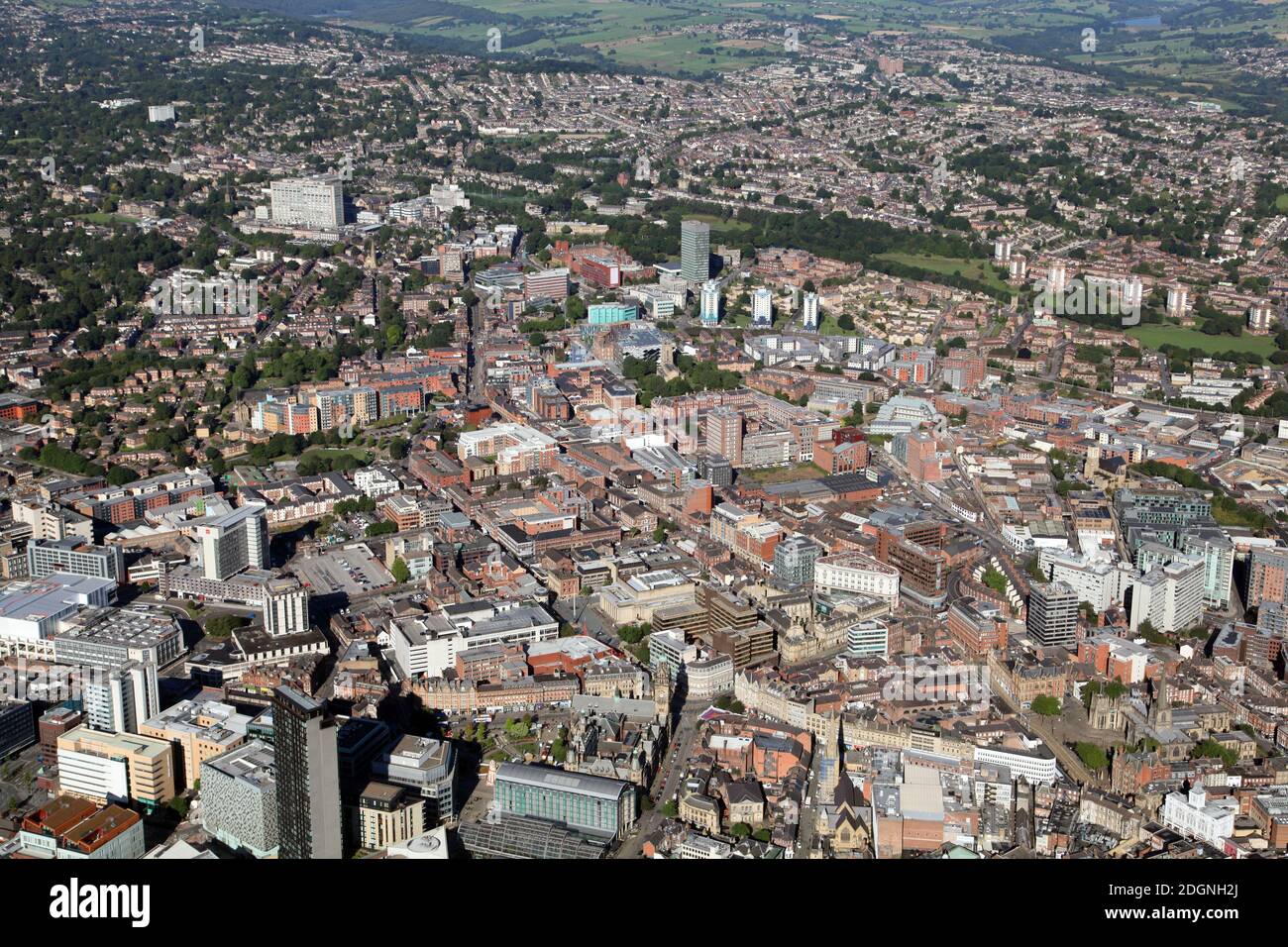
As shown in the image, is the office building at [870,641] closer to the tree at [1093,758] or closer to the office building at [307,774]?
the tree at [1093,758]

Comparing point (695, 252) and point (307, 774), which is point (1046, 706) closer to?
point (307, 774)

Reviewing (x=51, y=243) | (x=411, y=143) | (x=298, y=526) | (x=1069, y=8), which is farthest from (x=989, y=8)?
(x=298, y=526)

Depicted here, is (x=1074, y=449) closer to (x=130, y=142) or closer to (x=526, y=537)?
(x=526, y=537)

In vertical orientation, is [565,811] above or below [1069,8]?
below

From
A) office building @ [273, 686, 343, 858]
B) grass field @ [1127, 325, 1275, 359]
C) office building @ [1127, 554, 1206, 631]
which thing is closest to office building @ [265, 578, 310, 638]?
office building @ [273, 686, 343, 858]

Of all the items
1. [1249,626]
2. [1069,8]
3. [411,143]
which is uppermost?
[1069,8]

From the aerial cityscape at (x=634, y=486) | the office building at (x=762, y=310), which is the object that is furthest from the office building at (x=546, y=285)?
the office building at (x=762, y=310)

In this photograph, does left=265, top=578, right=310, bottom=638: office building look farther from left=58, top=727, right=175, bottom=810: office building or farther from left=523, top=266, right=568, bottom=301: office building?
left=523, top=266, right=568, bottom=301: office building
